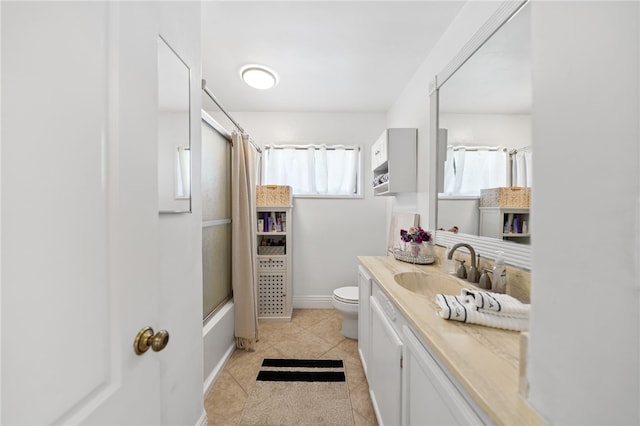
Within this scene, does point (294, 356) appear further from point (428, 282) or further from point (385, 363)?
point (428, 282)

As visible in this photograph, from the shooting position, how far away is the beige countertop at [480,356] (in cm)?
49

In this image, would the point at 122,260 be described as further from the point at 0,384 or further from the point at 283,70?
the point at 283,70

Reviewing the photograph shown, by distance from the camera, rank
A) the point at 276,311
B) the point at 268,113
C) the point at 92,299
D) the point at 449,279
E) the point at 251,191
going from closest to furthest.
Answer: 1. the point at 92,299
2. the point at 449,279
3. the point at 251,191
4. the point at 276,311
5. the point at 268,113

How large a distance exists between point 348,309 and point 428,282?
1.01 metres

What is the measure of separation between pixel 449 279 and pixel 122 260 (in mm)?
1441

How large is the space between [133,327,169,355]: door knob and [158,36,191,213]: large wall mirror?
479 mm

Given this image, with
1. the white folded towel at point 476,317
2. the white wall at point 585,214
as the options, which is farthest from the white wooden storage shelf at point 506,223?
the white wall at point 585,214

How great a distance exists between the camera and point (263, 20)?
1607 millimetres

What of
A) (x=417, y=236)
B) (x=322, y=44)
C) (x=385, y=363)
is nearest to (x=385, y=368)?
(x=385, y=363)

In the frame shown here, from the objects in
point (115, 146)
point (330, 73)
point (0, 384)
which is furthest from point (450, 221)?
point (0, 384)

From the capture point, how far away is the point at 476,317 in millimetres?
834

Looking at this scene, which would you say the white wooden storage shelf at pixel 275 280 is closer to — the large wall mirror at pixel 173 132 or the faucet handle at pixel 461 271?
the large wall mirror at pixel 173 132

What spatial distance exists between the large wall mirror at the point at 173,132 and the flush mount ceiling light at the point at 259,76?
114 centimetres

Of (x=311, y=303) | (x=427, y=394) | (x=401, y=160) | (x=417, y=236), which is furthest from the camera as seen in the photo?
(x=311, y=303)
